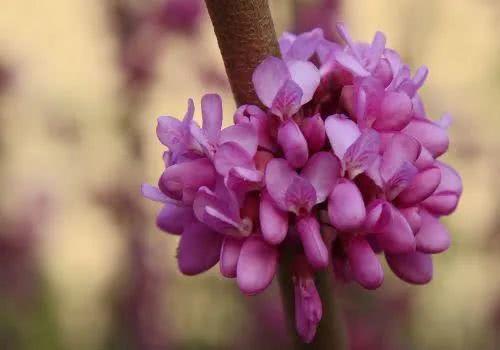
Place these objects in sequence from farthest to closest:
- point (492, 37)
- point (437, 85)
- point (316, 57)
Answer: point (437, 85)
point (492, 37)
point (316, 57)

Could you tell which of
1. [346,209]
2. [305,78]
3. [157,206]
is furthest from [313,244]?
[157,206]

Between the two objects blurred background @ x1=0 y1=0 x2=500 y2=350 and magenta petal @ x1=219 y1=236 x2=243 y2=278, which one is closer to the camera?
magenta petal @ x1=219 y1=236 x2=243 y2=278

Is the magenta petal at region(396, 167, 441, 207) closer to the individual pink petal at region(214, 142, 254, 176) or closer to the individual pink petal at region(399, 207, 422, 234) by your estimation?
the individual pink petal at region(399, 207, 422, 234)

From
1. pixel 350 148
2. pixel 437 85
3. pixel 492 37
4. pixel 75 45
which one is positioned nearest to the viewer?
pixel 350 148

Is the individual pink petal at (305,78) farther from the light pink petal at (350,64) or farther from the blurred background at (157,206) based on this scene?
the blurred background at (157,206)

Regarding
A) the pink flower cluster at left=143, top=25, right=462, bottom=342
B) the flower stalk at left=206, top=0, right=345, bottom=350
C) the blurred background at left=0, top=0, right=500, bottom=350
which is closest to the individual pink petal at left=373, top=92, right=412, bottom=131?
the pink flower cluster at left=143, top=25, right=462, bottom=342

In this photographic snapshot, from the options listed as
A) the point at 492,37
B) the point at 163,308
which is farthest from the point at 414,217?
the point at 492,37

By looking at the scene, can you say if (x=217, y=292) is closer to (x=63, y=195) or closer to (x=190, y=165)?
(x=63, y=195)
